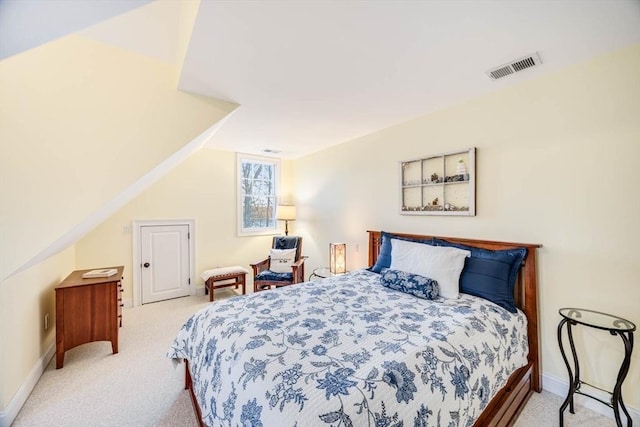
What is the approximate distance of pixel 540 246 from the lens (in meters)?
2.14

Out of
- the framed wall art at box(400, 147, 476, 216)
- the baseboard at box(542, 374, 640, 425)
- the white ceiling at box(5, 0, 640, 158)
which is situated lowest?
the baseboard at box(542, 374, 640, 425)

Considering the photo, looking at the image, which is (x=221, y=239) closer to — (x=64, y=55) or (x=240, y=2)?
(x=64, y=55)

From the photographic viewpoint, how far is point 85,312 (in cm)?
252

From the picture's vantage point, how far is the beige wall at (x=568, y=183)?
1.79 m

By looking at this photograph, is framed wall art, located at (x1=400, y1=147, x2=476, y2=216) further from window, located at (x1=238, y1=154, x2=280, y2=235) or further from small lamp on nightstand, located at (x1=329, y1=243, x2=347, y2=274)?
window, located at (x1=238, y1=154, x2=280, y2=235)

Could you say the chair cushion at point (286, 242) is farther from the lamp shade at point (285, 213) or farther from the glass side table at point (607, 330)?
the glass side table at point (607, 330)

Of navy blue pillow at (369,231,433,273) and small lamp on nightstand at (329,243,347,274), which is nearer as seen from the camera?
navy blue pillow at (369,231,433,273)

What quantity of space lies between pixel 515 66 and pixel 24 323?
4326mm

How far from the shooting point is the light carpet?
1806 millimetres

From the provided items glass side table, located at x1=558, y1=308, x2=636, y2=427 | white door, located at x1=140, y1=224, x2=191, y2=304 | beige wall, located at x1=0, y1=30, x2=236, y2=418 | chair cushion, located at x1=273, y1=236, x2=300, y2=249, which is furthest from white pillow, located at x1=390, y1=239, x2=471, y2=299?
white door, located at x1=140, y1=224, x2=191, y2=304

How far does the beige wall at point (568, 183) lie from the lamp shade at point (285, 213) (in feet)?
9.19

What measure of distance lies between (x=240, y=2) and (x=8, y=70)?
5.58ft

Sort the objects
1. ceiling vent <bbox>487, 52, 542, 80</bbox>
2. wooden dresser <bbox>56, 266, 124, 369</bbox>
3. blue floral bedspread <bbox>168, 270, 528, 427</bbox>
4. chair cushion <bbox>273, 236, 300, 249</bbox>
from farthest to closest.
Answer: chair cushion <bbox>273, 236, 300, 249</bbox>
wooden dresser <bbox>56, 266, 124, 369</bbox>
ceiling vent <bbox>487, 52, 542, 80</bbox>
blue floral bedspread <bbox>168, 270, 528, 427</bbox>

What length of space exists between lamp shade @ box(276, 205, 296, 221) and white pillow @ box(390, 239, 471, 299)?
2753 mm
